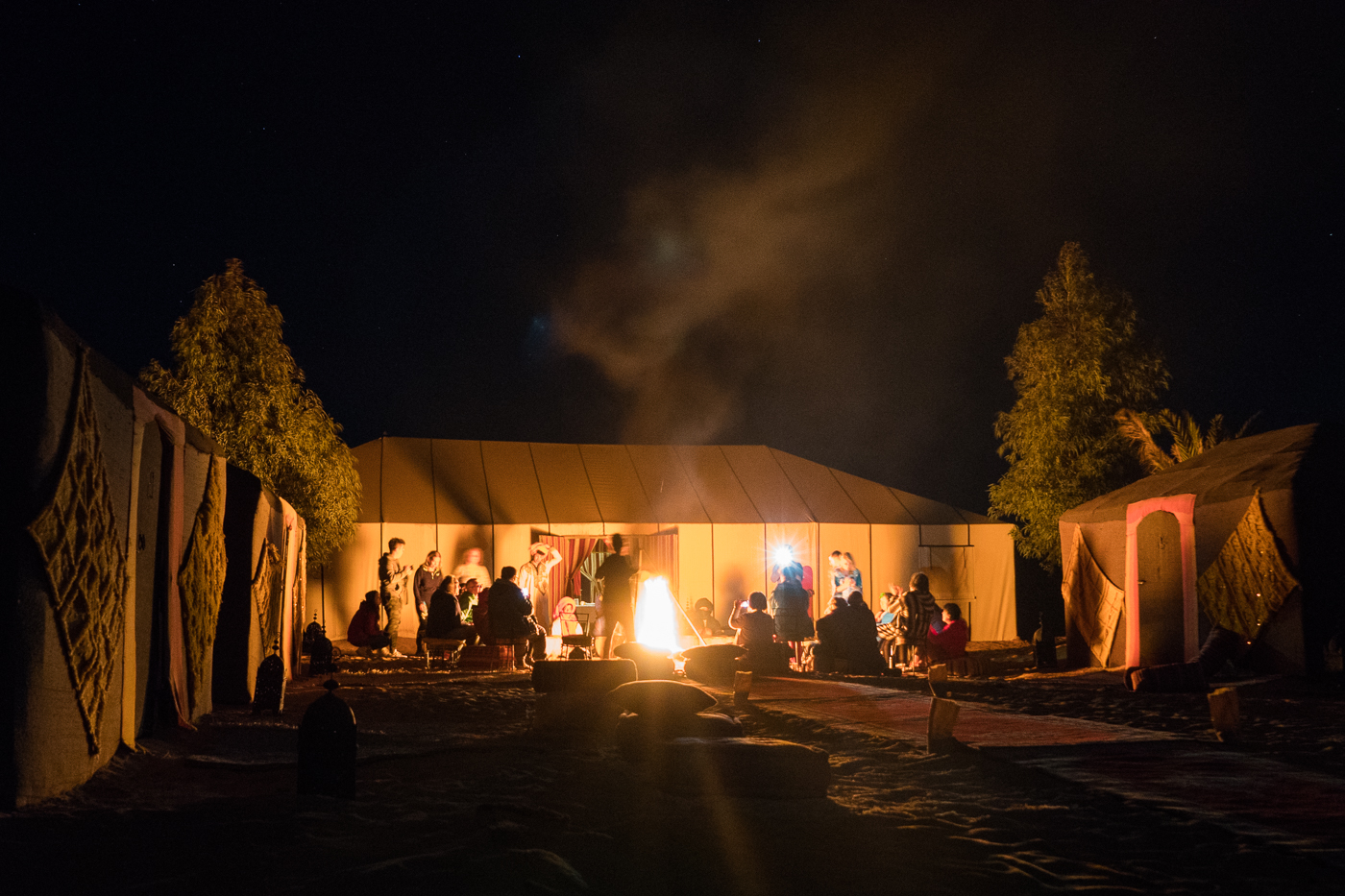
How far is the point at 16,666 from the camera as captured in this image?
12.5 ft

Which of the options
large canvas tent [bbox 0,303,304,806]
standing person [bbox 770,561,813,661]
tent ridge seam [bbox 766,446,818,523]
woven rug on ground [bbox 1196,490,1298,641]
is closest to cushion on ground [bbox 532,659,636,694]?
large canvas tent [bbox 0,303,304,806]

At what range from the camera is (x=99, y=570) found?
453cm

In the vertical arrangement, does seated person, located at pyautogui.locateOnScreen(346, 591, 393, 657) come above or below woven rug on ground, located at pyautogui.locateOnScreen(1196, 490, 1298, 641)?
below

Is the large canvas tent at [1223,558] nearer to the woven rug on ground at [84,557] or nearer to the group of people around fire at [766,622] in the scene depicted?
the group of people around fire at [766,622]

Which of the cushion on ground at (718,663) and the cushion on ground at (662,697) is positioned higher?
the cushion on ground at (662,697)

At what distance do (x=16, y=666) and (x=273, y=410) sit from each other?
13.5 meters

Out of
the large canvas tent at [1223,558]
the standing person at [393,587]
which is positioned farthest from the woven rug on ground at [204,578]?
the large canvas tent at [1223,558]

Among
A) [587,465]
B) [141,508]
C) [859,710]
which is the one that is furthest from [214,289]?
[859,710]

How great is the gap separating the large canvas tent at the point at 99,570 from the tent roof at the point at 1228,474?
9855 mm

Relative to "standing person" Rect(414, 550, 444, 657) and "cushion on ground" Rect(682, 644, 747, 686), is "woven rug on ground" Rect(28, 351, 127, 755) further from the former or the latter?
"standing person" Rect(414, 550, 444, 657)

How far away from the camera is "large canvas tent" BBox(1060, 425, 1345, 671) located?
1022 centimetres

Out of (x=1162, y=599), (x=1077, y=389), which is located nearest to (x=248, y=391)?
(x=1162, y=599)

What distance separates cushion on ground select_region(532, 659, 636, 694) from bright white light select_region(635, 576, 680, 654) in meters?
5.31

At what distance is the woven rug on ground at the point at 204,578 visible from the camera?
21.9 ft
